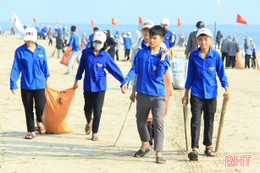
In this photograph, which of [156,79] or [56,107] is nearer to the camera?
[156,79]

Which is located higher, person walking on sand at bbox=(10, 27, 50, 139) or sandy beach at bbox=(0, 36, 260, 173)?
person walking on sand at bbox=(10, 27, 50, 139)

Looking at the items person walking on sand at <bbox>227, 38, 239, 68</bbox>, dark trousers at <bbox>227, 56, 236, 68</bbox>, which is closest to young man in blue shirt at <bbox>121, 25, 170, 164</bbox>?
person walking on sand at <bbox>227, 38, 239, 68</bbox>

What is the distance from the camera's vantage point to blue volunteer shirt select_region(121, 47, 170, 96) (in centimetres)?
565

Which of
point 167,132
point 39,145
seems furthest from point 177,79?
point 39,145

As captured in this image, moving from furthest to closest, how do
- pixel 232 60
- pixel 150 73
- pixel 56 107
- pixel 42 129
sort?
pixel 232 60 < pixel 42 129 < pixel 56 107 < pixel 150 73

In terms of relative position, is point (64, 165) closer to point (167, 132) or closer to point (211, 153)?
point (211, 153)

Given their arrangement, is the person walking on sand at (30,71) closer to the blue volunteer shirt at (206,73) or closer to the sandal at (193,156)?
the blue volunteer shirt at (206,73)

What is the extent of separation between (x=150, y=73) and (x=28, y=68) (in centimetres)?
221

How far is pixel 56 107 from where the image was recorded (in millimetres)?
7289

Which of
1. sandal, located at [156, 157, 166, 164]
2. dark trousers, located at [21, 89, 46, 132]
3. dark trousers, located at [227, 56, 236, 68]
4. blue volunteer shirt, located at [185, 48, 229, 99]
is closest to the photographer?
sandal, located at [156, 157, 166, 164]

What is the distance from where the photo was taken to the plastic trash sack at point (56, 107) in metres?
7.29

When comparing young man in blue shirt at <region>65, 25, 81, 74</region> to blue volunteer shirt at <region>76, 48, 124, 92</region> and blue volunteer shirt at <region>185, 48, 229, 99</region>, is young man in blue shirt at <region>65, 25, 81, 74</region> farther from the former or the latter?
blue volunteer shirt at <region>185, 48, 229, 99</region>

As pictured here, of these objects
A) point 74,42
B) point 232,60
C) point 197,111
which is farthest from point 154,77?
point 232,60

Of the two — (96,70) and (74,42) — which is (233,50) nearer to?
(74,42)
